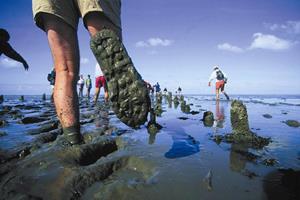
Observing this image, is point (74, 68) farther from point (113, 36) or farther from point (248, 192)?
point (248, 192)

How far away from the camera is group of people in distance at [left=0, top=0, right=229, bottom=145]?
2078mm

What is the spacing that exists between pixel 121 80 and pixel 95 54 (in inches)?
13.4

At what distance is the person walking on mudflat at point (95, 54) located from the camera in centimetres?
208

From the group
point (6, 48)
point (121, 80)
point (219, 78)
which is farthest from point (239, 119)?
point (219, 78)

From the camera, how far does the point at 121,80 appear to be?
210 centimetres

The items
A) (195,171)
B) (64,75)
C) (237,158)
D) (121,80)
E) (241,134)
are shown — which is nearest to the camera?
(195,171)

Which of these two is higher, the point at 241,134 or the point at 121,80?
the point at 121,80

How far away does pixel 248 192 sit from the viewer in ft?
4.91

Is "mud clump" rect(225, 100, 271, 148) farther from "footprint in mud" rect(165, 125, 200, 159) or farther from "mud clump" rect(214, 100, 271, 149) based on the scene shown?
"footprint in mud" rect(165, 125, 200, 159)

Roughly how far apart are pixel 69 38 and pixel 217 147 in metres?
2.02

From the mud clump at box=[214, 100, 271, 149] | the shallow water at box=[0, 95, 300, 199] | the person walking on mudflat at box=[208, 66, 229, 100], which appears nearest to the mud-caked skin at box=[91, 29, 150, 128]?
the shallow water at box=[0, 95, 300, 199]

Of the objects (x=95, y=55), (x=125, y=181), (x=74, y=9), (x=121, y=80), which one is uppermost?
(x=74, y=9)

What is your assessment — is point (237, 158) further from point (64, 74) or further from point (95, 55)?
point (64, 74)

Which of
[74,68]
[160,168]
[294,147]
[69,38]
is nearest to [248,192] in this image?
[160,168]
